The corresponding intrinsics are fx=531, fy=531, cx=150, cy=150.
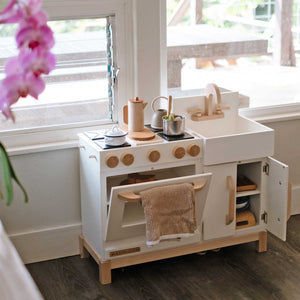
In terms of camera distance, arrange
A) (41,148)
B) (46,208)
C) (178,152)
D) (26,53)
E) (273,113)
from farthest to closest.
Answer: (273,113)
(46,208)
(41,148)
(178,152)
(26,53)

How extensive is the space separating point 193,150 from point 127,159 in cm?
32

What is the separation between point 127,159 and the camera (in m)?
2.36

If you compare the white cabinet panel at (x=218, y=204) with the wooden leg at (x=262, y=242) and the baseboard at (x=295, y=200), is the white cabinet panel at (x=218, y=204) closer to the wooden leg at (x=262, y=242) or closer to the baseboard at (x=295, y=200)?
the wooden leg at (x=262, y=242)

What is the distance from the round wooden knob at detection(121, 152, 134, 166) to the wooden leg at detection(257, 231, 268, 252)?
89 cm

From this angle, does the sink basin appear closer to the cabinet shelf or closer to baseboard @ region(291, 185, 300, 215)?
the cabinet shelf

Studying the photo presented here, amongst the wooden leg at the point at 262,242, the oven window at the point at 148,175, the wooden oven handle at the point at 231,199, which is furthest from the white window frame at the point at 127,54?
the wooden leg at the point at 262,242

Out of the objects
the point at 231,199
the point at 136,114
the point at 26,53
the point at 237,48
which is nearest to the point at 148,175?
the point at 136,114

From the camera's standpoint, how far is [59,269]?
107 inches

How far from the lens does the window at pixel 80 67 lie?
8.54ft

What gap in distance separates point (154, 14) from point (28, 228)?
4.18 ft

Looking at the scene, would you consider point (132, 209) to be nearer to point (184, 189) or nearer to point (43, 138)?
point (184, 189)

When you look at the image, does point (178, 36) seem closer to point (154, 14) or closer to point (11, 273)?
point (154, 14)

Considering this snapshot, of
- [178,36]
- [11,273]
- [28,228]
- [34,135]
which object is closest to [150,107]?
[178,36]

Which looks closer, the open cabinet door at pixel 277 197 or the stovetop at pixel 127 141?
the stovetop at pixel 127 141
